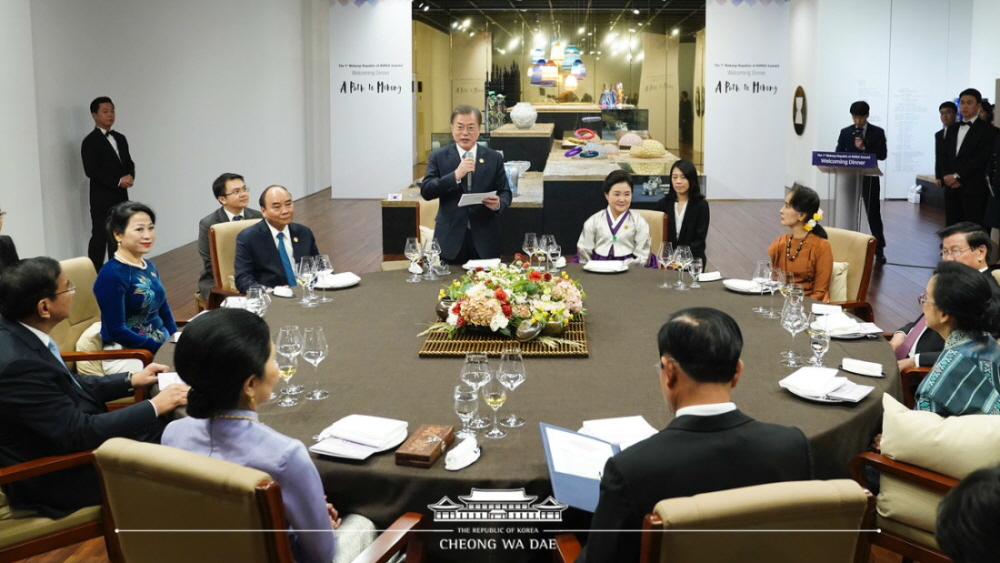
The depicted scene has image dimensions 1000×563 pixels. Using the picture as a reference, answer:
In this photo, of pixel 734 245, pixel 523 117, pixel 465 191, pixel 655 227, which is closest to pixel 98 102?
pixel 465 191

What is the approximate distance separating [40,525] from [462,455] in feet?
4.44

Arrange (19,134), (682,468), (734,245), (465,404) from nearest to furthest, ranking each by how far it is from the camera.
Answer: (682,468), (465,404), (19,134), (734,245)

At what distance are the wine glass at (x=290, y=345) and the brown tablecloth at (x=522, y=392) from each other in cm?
11

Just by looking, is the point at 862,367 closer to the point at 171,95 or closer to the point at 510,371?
the point at 510,371

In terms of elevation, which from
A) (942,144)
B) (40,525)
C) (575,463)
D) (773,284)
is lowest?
(40,525)

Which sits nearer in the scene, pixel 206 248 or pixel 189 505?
pixel 189 505

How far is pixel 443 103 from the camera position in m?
16.7

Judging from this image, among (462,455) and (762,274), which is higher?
(762,274)

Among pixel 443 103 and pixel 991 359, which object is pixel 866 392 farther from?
pixel 443 103

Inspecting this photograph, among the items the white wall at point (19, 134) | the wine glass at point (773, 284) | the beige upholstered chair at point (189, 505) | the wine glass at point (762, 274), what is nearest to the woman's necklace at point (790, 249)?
the wine glass at point (762, 274)

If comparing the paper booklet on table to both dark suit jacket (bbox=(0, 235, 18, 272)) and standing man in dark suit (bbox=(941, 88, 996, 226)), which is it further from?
standing man in dark suit (bbox=(941, 88, 996, 226))

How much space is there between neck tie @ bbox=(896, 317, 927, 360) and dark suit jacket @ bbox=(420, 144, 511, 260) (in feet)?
8.88

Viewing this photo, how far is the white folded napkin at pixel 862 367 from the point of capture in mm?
3348

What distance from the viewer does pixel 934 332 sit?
4.01 metres
